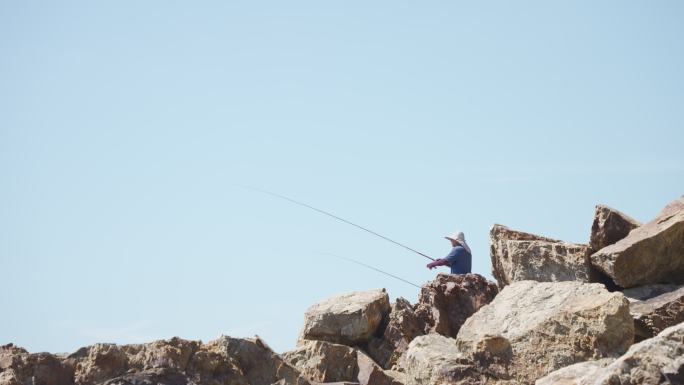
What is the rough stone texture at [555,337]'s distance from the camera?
8.90 m

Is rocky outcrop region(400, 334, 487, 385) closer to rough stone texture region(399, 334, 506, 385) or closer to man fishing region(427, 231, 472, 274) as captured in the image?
rough stone texture region(399, 334, 506, 385)

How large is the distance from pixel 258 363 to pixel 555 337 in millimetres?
3122

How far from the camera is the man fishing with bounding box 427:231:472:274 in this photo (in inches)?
582

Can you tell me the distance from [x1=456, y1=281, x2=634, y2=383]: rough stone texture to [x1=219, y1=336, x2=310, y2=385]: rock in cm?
185

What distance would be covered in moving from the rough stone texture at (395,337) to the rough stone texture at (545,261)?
1556 mm

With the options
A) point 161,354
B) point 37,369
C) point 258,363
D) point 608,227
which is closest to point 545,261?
point 608,227

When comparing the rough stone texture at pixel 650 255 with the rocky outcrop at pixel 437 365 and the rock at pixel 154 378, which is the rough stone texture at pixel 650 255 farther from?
the rock at pixel 154 378

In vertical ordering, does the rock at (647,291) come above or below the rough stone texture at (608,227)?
below

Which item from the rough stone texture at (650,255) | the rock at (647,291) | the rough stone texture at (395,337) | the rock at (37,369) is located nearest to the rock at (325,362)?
the rough stone texture at (395,337)

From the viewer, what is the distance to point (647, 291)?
10.8m

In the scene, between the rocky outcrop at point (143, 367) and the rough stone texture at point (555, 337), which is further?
the rough stone texture at point (555, 337)

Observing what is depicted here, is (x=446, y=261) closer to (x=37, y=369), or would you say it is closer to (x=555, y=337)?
(x=555, y=337)

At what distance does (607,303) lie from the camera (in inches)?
358

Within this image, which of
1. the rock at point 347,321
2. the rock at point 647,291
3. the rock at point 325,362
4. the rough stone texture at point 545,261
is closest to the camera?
the rock at point 647,291
